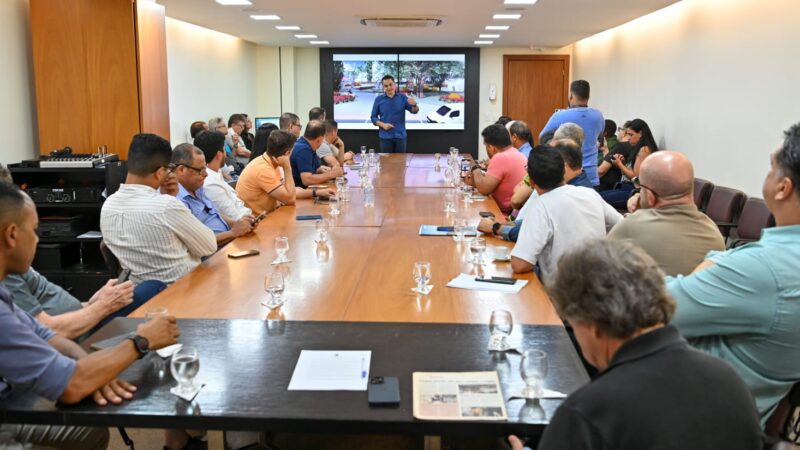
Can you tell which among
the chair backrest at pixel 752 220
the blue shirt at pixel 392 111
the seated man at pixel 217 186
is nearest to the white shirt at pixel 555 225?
the seated man at pixel 217 186

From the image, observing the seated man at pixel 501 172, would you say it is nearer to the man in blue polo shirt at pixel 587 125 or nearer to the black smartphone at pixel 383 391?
the man in blue polo shirt at pixel 587 125

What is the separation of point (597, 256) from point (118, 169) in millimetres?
5258

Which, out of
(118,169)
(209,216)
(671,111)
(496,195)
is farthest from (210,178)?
(671,111)

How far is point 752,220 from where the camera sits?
17.2 feet

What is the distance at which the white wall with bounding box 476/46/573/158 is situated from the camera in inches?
577

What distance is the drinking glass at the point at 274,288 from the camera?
107 inches

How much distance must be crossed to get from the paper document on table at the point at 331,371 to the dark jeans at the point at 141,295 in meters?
1.46

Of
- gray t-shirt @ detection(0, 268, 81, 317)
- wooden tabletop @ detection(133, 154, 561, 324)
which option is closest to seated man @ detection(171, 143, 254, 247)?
wooden tabletop @ detection(133, 154, 561, 324)

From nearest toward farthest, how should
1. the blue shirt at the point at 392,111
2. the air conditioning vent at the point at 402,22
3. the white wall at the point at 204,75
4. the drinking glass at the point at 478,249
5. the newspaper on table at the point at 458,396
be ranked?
the newspaper on table at the point at 458,396, the drinking glass at the point at 478,249, the air conditioning vent at the point at 402,22, the white wall at the point at 204,75, the blue shirt at the point at 392,111

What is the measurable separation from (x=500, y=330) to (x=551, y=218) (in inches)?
49.7

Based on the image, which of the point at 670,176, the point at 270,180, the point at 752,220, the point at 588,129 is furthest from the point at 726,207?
the point at 270,180

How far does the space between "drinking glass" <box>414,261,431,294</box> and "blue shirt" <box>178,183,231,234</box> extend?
2.00 m

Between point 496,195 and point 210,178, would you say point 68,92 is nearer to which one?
point 210,178

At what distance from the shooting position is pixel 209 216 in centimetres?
451
